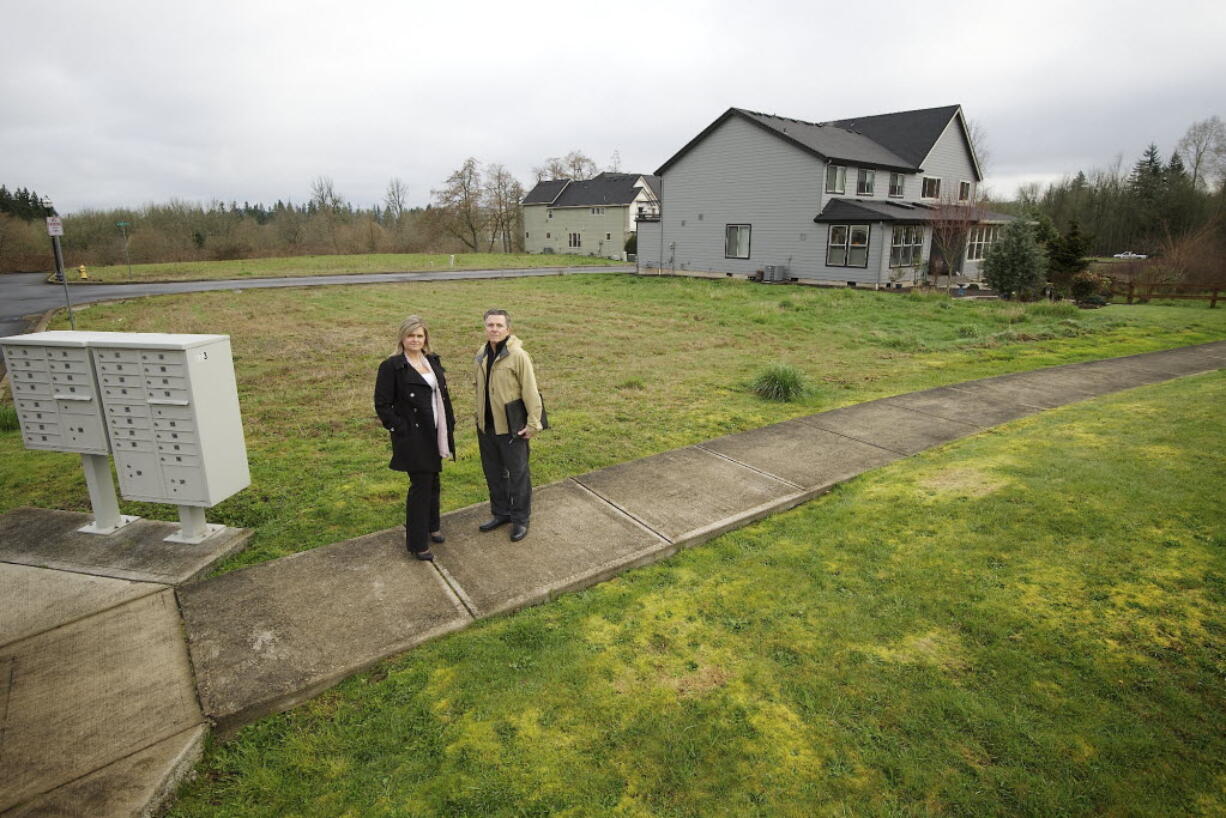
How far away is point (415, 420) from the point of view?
455 cm

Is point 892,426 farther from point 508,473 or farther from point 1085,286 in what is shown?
point 1085,286

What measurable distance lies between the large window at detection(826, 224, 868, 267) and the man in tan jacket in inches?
984

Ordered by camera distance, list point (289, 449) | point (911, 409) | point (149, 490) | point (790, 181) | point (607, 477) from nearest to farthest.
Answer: point (149, 490) → point (607, 477) → point (289, 449) → point (911, 409) → point (790, 181)

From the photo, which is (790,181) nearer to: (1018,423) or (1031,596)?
(1018,423)

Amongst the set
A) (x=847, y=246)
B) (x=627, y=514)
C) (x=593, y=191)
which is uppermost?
(x=593, y=191)

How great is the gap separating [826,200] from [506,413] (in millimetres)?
26632

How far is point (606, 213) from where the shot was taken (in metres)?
53.3

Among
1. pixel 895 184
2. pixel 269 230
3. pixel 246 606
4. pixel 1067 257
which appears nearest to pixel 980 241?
pixel 895 184

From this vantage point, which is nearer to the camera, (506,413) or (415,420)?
(415,420)

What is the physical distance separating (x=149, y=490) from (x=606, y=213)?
51.6m

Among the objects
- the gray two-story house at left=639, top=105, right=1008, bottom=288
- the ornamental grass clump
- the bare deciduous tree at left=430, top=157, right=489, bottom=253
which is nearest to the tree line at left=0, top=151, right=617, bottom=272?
the bare deciduous tree at left=430, top=157, right=489, bottom=253

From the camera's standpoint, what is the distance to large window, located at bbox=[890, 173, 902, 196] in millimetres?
30438

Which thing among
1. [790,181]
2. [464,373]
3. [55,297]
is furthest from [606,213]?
[464,373]

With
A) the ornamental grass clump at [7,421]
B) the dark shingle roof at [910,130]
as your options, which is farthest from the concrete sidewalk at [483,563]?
the dark shingle roof at [910,130]
